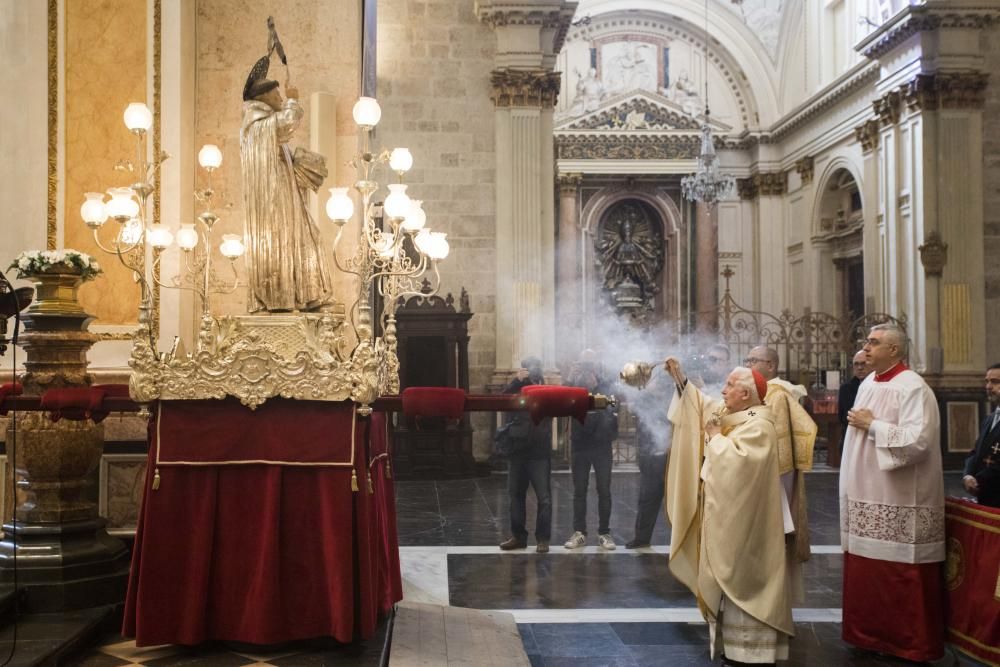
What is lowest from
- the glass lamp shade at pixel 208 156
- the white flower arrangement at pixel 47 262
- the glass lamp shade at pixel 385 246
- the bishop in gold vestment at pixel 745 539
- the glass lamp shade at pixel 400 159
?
the bishop in gold vestment at pixel 745 539

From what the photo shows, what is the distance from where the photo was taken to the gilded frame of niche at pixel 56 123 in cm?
732

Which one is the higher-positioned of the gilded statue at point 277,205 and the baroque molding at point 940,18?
the baroque molding at point 940,18

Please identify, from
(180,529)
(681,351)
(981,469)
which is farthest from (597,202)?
(180,529)

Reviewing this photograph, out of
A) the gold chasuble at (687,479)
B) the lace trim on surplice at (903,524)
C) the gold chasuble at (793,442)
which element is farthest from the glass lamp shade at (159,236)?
the lace trim on surplice at (903,524)

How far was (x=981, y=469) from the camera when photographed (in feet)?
18.2

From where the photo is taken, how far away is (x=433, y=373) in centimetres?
1321

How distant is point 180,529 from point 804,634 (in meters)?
3.78

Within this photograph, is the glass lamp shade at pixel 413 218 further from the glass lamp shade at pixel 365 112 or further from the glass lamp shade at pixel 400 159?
the glass lamp shade at pixel 365 112

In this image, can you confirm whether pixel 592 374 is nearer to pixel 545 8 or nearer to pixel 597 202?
pixel 545 8

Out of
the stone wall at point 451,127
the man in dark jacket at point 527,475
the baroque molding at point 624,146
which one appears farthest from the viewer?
the baroque molding at point 624,146

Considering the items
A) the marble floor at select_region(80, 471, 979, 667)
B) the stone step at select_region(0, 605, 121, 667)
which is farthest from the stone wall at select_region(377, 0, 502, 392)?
the stone step at select_region(0, 605, 121, 667)

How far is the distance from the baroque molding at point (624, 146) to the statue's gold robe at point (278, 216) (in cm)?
1990

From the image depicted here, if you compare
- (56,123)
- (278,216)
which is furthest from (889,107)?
(56,123)

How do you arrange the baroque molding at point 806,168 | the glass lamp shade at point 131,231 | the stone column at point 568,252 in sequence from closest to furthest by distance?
the glass lamp shade at point 131,231
the baroque molding at point 806,168
the stone column at point 568,252
